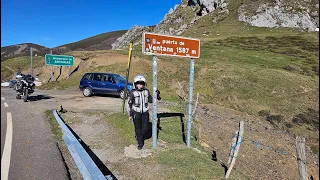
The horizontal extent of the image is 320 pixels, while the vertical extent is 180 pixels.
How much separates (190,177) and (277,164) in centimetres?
722

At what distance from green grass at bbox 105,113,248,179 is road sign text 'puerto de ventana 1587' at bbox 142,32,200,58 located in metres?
2.56

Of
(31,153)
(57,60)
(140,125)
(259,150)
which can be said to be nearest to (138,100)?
(140,125)

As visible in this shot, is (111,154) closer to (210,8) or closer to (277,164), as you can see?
(277,164)

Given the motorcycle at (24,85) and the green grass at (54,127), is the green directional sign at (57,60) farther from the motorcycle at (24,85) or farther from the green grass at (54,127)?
the green grass at (54,127)

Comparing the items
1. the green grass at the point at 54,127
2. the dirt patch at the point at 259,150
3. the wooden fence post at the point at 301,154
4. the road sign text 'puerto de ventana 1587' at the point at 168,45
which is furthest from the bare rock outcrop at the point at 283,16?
the wooden fence post at the point at 301,154

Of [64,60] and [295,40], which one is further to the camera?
[295,40]

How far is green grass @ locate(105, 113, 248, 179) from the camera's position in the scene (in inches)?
249

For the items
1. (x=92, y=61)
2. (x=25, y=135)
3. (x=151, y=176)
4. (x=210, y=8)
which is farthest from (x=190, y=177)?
(x=210, y=8)

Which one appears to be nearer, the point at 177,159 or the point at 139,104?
the point at 177,159

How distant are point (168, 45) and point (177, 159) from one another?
2.86 m

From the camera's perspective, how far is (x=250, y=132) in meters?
15.2

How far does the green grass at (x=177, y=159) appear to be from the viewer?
6.33 metres

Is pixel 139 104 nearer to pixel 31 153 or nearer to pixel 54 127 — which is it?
pixel 31 153

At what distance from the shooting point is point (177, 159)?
23.3ft
